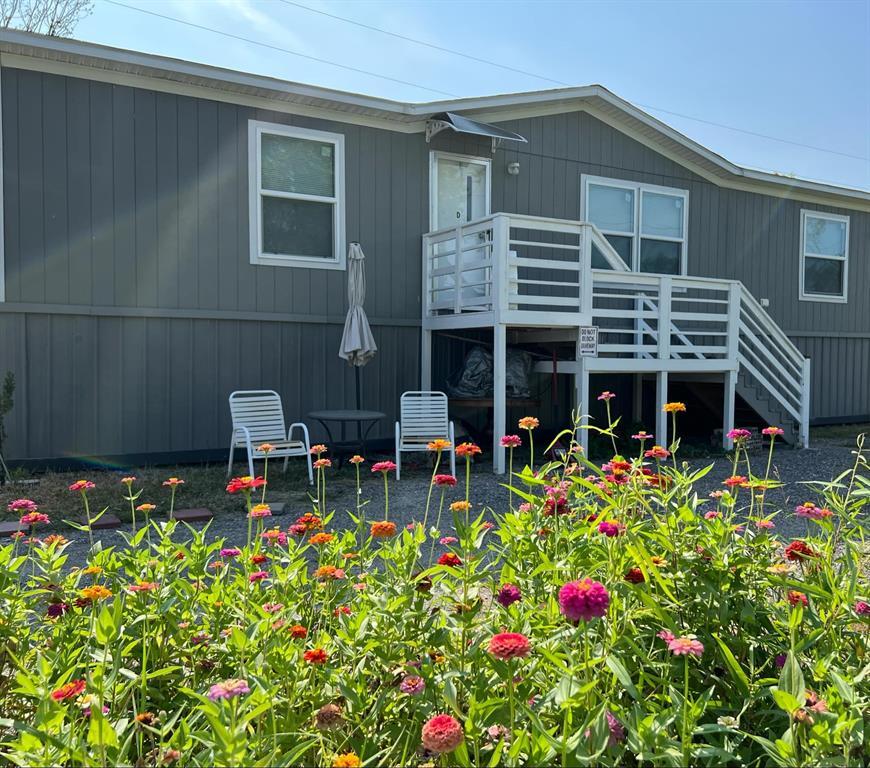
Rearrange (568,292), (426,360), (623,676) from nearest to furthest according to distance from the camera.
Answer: (623,676)
(426,360)
(568,292)

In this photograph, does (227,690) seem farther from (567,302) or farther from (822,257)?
Answer: (822,257)

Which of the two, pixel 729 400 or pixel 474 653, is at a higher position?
pixel 729 400

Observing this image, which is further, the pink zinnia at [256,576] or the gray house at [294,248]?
the gray house at [294,248]

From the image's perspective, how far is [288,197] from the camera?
7.66 metres

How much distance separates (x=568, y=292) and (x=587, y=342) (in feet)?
7.38

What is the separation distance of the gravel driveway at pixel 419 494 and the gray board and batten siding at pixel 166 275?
154 cm

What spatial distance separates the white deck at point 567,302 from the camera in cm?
703

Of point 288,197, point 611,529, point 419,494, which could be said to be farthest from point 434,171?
point 611,529

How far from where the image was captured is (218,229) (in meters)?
7.29

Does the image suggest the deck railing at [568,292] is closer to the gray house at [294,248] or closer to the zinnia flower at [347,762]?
the gray house at [294,248]

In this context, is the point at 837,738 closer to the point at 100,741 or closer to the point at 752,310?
the point at 100,741

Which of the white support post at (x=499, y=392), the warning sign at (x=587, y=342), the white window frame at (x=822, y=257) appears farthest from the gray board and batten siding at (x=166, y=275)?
the white window frame at (x=822, y=257)

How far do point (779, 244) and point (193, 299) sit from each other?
9053 mm

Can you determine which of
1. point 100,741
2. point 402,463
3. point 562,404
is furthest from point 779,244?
point 100,741
